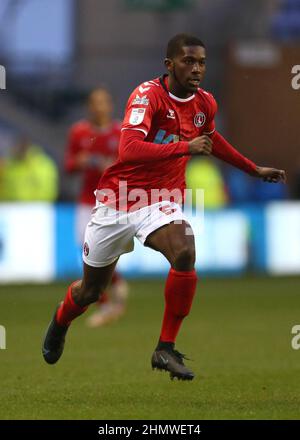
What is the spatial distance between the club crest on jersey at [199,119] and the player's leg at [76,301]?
110 centimetres

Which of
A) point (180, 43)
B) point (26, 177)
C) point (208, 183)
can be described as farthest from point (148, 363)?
point (208, 183)

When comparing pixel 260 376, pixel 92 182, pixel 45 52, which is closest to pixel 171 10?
pixel 45 52

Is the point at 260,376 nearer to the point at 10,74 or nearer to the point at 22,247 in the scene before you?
the point at 22,247

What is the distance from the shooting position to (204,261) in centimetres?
1764

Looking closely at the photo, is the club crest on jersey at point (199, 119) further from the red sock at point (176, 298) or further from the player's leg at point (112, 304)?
the player's leg at point (112, 304)

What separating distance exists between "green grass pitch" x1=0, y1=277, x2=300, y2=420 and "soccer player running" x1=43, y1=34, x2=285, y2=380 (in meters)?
0.46

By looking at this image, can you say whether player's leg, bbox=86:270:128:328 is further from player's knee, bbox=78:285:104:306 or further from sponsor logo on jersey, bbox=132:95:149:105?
sponsor logo on jersey, bbox=132:95:149:105

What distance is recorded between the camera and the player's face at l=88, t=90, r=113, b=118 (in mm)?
12605

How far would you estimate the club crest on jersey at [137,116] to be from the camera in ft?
25.3

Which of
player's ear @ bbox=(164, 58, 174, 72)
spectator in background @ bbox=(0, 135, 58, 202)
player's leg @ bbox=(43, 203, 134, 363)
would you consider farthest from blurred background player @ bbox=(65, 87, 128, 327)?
spectator in background @ bbox=(0, 135, 58, 202)

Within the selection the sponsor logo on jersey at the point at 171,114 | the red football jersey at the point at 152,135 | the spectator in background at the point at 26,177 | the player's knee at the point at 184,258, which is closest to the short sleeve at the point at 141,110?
the red football jersey at the point at 152,135

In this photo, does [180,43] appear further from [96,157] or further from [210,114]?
[96,157]

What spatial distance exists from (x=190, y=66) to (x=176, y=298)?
1500 millimetres
